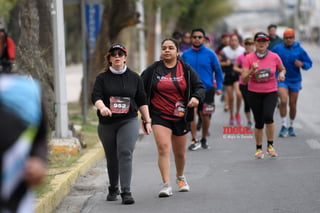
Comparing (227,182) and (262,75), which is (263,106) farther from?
(227,182)

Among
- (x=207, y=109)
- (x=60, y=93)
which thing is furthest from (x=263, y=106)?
(x=60, y=93)

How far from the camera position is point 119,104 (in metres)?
8.55

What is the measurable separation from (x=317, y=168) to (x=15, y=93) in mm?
7246

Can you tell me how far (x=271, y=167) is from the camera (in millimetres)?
10875

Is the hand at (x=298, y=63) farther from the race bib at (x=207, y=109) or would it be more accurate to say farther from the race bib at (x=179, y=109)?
the race bib at (x=179, y=109)

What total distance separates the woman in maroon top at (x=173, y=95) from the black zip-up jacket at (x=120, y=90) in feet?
1.84

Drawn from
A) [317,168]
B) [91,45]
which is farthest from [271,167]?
[91,45]

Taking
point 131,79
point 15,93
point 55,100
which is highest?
point 15,93

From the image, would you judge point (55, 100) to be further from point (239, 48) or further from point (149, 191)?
point (239, 48)

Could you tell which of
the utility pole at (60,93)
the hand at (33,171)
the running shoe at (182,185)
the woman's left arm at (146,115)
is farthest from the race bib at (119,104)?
the hand at (33,171)

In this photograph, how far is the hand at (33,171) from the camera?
3904 mm

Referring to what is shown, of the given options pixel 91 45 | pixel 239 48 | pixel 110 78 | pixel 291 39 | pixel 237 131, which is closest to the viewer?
pixel 110 78

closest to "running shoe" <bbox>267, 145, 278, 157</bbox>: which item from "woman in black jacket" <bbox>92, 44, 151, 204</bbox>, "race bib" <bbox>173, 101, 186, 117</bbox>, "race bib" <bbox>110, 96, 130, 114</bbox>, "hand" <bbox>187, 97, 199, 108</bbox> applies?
"race bib" <bbox>173, 101, 186, 117</bbox>

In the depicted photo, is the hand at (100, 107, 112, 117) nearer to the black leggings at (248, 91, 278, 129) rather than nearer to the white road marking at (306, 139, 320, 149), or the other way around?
the black leggings at (248, 91, 278, 129)
